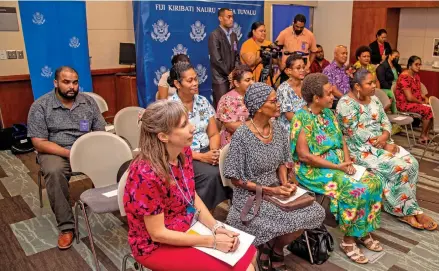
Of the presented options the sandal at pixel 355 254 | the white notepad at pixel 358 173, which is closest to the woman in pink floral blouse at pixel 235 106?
the white notepad at pixel 358 173

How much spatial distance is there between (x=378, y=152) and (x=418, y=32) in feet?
18.2

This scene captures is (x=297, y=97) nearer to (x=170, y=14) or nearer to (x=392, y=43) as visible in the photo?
(x=170, y=14)

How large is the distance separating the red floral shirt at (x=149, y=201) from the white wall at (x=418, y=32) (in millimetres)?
7105

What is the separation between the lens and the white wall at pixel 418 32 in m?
7.23

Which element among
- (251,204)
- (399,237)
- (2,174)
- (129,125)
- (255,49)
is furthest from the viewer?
(255,49)

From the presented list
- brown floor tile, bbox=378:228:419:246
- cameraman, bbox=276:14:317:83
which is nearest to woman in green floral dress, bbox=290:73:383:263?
brown floor tile, bbox=378:228:419:246

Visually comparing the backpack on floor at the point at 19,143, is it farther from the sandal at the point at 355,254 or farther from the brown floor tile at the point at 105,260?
the sandal at the point at 355,254

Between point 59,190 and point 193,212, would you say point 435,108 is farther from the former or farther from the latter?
point 59,190

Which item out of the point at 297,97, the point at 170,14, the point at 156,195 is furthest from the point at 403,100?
the point at 156,195

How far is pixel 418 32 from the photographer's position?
749 centimetres

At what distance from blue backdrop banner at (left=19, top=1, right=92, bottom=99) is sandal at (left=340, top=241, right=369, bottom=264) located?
420 centimetres

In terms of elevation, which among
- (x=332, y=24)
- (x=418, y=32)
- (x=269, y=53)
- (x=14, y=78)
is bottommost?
(x=14, y=78)

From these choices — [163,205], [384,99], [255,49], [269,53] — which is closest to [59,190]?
[163,205]

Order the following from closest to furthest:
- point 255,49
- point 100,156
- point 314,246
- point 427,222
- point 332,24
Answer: point 314,246 < point 100,156 < point 427,222 < point 255,49 < point 332,24
